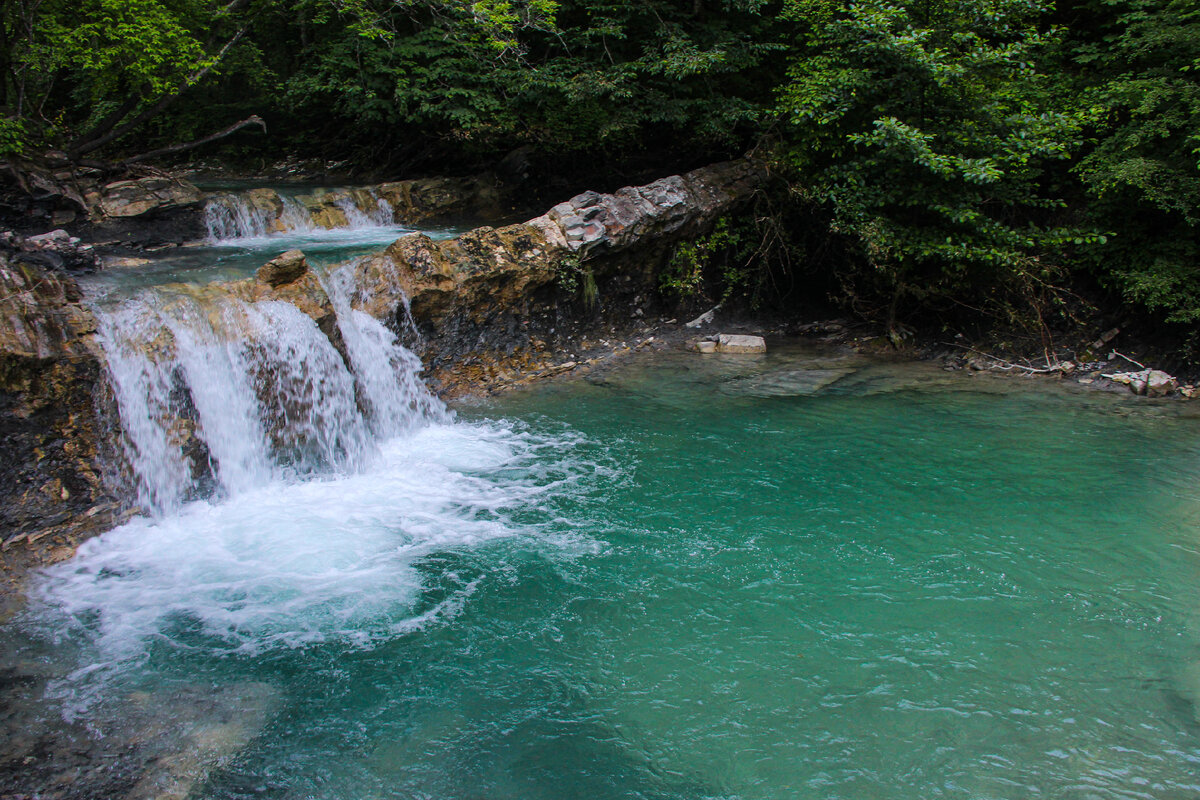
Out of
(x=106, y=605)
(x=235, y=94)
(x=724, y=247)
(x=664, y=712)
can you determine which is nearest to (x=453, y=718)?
(x=664, y=712)

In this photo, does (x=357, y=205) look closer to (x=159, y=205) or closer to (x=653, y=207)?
(x=159, y=205)

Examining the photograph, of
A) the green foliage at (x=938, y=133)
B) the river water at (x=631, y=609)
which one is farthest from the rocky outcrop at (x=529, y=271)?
the green foliage at (x=938, y=133)

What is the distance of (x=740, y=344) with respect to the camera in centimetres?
1089

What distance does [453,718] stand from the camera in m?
4.11

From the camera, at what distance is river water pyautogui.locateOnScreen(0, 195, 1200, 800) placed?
3.77m

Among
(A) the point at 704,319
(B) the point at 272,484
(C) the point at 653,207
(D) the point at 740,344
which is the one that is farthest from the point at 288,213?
(D) the point at 740,344

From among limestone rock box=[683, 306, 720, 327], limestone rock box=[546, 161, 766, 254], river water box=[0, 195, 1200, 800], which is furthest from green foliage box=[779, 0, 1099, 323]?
river water box=[0, 195, 1200, 800]

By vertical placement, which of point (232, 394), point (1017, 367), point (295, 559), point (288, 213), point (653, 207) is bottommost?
point (1017, 367)

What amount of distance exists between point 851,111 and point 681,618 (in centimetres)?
838

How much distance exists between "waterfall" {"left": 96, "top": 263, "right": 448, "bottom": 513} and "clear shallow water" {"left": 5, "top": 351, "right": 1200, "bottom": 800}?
38 centimetres

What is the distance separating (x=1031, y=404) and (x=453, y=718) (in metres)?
7.69

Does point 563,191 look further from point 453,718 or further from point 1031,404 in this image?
point 453,718

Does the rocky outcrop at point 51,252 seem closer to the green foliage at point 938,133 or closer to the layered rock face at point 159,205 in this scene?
the layered rock face at point 159,205

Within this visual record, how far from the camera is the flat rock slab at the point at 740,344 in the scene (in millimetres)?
10812
